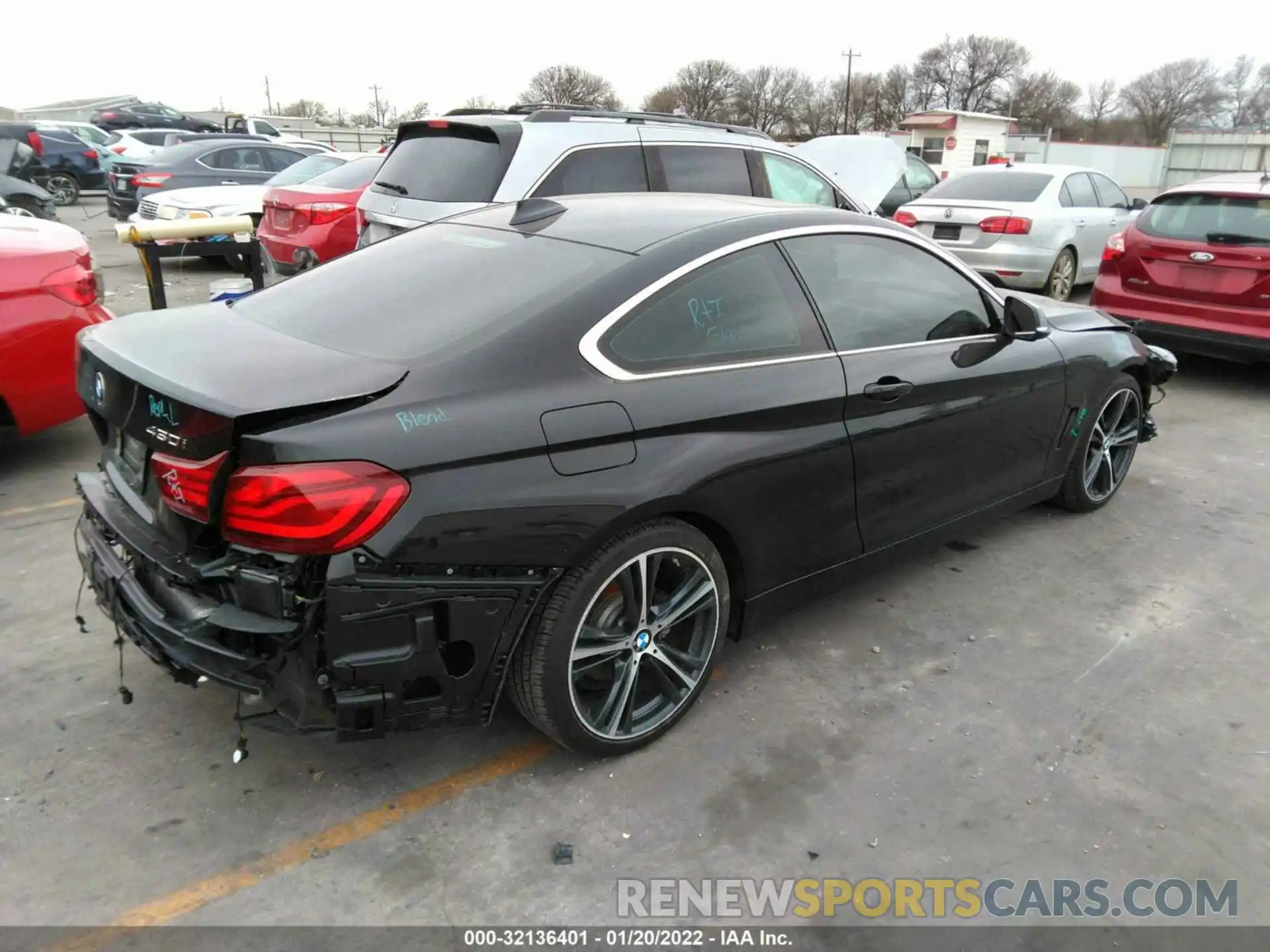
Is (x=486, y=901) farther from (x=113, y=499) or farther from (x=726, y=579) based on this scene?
(x=113, y=499)

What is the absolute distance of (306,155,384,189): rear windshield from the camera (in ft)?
28.7

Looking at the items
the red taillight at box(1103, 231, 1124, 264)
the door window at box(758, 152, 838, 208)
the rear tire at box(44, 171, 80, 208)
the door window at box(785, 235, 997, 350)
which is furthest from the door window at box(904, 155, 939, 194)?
the rear tire at box(44, 171, 80, 208)

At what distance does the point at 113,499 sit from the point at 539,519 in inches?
53.4

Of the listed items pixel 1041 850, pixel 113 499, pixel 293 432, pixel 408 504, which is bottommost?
pixel 1041 850

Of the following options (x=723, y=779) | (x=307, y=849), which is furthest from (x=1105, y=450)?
(x=307, y=849)

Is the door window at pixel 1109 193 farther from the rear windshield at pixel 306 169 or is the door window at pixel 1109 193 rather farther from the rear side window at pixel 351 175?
the rear windshield at pixel 306 169

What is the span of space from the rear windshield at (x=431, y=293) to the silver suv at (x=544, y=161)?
2.45 m

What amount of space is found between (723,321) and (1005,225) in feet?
24.4

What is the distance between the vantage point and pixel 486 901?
7.73 feet

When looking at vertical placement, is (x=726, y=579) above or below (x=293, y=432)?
below

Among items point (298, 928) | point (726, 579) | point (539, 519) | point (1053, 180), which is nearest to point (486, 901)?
point (298, 928)

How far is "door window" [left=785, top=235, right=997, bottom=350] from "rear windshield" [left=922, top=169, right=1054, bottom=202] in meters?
6.62

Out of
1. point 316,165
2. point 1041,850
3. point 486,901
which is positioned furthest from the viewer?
point 316,165

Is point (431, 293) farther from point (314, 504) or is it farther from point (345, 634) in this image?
point (345, 634)
